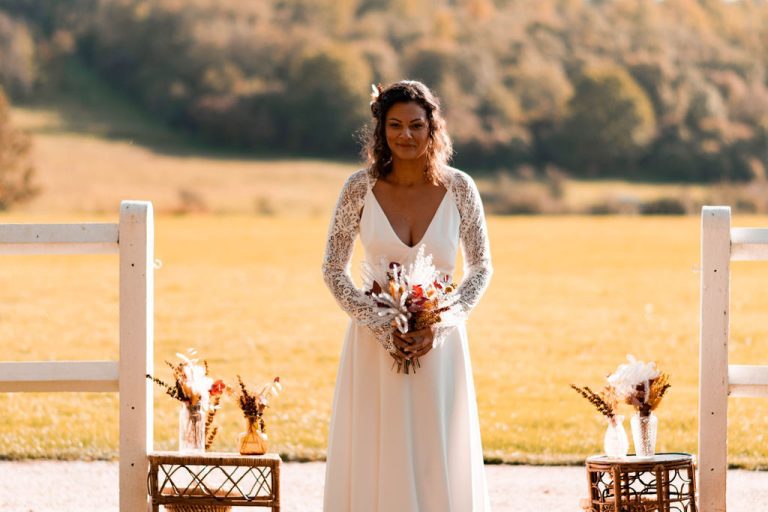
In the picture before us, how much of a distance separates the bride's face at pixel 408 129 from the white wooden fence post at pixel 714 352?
4.23 ft

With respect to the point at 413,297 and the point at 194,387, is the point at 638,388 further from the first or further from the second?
the point at 194,387

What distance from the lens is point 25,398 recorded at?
11.6 metres

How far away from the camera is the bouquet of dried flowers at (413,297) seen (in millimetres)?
4637

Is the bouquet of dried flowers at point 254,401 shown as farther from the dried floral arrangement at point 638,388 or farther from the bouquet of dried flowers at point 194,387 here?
the dried floral arrangement at point 638,388

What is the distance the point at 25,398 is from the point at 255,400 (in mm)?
7011

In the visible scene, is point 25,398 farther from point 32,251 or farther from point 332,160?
point 332,160

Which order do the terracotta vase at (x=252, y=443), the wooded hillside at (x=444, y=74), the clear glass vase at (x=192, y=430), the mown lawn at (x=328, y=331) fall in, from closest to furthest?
the terracotta vase at (x=252, y=443)
the clear glass vase at (x=192, y=430)
the mown lawn at (x=328, y=331)
the wooded hillside at (x=444, y=74)

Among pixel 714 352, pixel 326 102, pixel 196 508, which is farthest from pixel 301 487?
pixel 326 102

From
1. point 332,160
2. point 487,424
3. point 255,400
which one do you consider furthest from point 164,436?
point 332,160

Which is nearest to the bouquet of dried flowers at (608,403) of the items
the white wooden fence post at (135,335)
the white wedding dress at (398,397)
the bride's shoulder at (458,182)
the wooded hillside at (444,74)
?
the white wedding dress at (398,397)

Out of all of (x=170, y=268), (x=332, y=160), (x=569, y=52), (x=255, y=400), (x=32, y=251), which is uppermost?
(x=569, y=52)

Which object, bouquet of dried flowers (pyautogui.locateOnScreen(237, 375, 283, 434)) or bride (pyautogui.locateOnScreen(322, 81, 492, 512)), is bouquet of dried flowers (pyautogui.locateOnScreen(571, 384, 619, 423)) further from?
bouquet of dried flowers (pyautogui.locateOnScreen(237, 375, 283, 434))

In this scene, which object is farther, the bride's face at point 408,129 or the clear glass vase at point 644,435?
the clear glass vase at point 644,435

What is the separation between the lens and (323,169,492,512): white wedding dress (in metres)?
4.76
